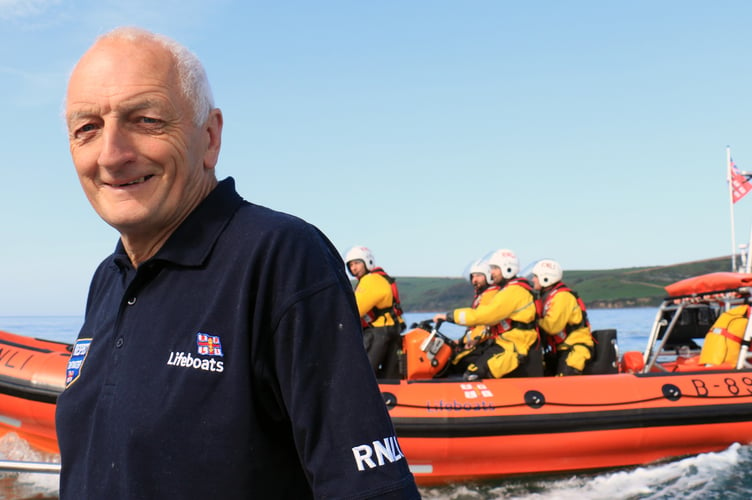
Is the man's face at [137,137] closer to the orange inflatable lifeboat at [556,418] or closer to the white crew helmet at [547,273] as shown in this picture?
the orange inflatable lifeboat at [556,418]

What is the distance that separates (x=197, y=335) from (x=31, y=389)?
5.50 metres

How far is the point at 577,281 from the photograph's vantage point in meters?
85.9

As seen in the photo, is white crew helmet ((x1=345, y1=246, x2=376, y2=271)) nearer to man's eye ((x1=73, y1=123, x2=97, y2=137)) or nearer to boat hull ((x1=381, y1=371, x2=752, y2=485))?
boat hull ((x1=381, y1=371, x2=752, y2=485))

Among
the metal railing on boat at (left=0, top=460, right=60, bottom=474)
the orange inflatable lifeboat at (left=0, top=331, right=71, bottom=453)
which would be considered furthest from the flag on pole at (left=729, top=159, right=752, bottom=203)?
the metal railing on boat at (left=0, top=460, right=60, bottom=474)

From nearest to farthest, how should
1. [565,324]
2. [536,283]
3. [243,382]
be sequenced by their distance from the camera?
[243,382], [565,324], [536,283]

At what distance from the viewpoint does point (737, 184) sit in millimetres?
8766

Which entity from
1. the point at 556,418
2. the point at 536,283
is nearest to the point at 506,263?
the point at 536,283

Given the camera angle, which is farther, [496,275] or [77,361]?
[496,275]

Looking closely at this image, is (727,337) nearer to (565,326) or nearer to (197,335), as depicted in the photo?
(565,326)

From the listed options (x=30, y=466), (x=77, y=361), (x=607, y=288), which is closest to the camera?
(x=77, y=361)

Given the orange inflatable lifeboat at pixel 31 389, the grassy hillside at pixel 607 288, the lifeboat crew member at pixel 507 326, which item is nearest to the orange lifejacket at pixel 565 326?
the lifeboat crew member at pixel 507 326

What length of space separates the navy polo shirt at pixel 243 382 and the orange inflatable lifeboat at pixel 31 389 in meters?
Result: 5.13

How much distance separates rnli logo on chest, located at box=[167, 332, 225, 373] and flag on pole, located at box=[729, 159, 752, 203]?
924 centimetres

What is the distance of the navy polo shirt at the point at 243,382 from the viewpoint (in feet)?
2.49
